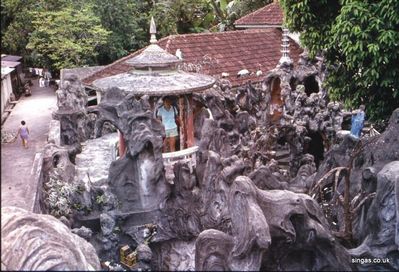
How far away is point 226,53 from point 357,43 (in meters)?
11.2

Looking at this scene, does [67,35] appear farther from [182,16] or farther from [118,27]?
[182,16]

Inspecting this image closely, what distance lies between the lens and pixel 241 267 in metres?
5.59

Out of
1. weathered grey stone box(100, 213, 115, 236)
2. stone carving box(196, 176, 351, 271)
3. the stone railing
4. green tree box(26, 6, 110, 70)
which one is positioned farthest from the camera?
green tree box(26, 6, 110, 70)

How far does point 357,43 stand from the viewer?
1038cm

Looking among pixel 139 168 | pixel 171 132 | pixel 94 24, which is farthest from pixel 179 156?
pixel 94 24

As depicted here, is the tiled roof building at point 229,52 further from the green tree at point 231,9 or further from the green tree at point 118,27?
the green tree at point 118,27

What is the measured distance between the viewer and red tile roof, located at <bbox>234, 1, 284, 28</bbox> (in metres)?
24.7

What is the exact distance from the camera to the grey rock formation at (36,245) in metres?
4.03

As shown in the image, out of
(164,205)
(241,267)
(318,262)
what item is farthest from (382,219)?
(164,205)

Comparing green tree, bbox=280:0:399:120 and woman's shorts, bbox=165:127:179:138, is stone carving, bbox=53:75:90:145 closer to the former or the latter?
woman's shorts, bbox=165:127:179:138

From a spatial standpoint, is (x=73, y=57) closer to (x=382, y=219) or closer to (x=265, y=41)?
(x=265, y=41)

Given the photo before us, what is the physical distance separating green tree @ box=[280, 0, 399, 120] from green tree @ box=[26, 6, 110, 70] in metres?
15.1

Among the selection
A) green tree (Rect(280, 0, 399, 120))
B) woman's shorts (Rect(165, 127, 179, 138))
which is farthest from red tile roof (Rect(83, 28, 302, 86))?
green tree (Rect(280, 0, 399, 120))

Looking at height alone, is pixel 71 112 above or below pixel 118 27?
below
